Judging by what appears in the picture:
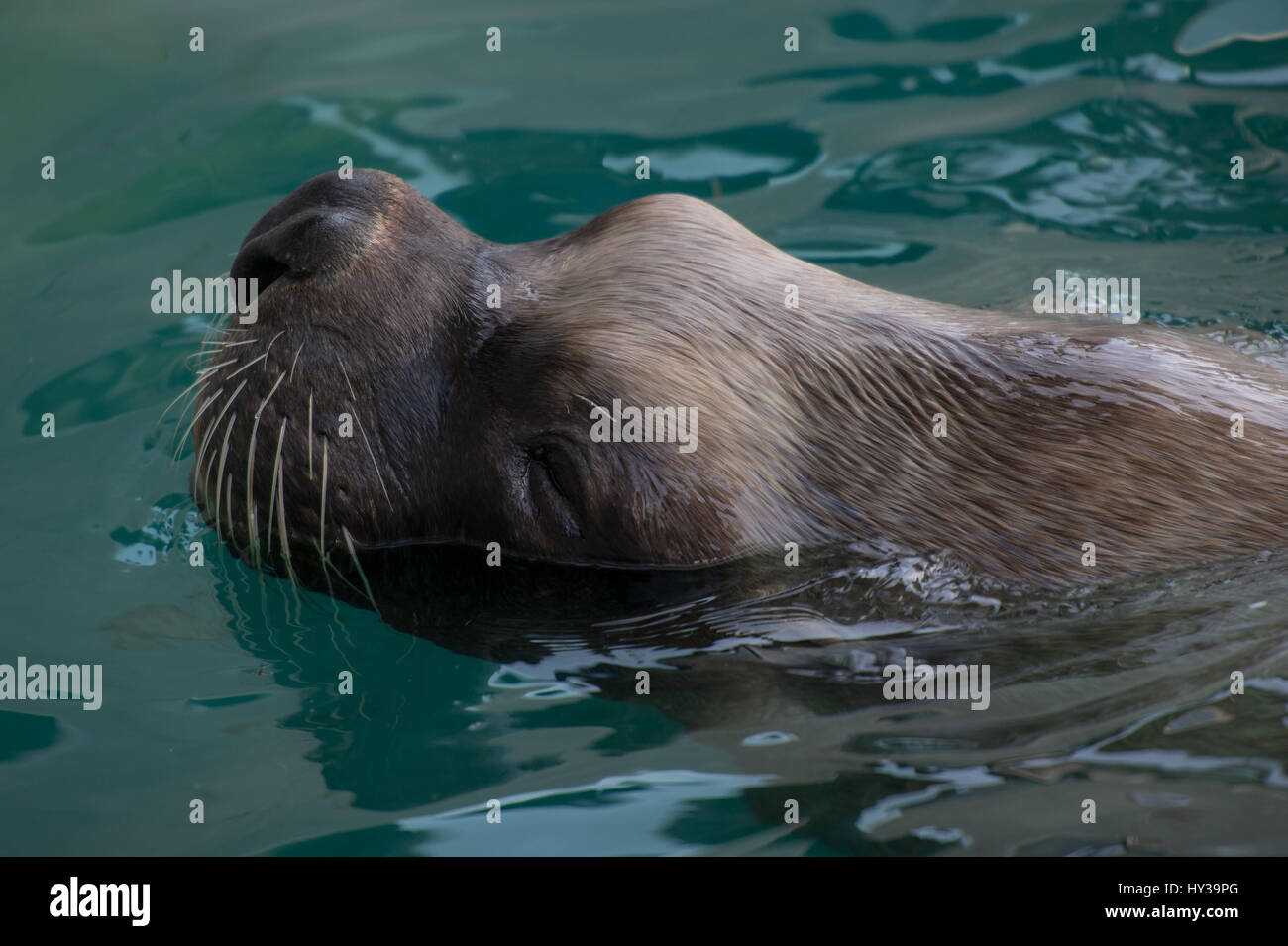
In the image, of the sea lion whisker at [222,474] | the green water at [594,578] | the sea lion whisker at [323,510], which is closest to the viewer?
the green water at [594,578]

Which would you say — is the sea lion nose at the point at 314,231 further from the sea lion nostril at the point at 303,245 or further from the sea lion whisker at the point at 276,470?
the sea lion whisker at the point at 276,470

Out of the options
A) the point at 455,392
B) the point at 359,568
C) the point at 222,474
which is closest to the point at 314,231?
the point at 455,392

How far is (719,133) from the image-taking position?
7172 millimetres

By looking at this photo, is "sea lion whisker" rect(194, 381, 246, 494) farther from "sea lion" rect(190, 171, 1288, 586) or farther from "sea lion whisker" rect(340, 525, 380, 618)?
"sea lion whisker" rect(340, 525, 380, 618)

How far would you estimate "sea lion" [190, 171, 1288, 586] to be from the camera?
3.66 m

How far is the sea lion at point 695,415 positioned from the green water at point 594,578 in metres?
0.20

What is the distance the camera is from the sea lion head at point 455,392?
11.9ft

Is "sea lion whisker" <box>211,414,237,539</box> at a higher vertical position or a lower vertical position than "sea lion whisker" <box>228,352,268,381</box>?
lower

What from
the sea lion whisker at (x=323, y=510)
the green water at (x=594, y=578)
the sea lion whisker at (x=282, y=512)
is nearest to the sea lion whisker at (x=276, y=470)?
the sea lion whisker at (x=282, y=512)

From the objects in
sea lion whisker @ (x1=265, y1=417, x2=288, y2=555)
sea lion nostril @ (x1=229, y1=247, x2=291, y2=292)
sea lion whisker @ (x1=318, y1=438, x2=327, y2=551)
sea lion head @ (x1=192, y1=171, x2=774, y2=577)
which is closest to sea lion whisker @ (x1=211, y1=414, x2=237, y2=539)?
sea lion head @ (x1=192, y1=171, x2=774, y2=577)

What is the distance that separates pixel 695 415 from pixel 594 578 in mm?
579

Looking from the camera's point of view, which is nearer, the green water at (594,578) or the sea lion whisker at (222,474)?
the green water at (594,578)

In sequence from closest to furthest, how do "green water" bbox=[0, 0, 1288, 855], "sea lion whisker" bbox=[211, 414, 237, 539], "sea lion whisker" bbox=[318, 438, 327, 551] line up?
1. "green water" bbox=[0, 0, 1288, 855]
2. "sea lion whisker" bbox=[318, 438, 327, 551]
3. "sea lion whisker" bbox=[211, 414, 237, 539]
